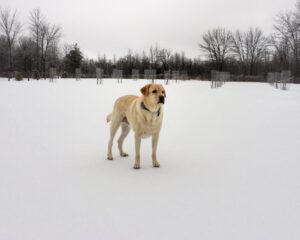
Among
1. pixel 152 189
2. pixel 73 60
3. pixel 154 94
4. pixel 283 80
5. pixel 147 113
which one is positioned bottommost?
pixel 152 189

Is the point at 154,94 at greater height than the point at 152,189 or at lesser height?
greater

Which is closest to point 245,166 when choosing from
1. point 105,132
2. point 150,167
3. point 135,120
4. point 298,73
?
point 150,167

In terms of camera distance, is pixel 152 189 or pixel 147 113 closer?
pixel 152 189

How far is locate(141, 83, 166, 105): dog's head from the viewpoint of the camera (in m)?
3.31

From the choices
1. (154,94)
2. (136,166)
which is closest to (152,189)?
(136,166)

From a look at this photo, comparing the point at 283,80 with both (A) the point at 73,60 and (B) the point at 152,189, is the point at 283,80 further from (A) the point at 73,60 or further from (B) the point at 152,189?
(A) the point at 73,60

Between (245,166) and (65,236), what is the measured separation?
249cm

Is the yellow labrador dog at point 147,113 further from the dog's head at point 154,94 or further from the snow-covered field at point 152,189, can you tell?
the snow-covered field at point 152,189

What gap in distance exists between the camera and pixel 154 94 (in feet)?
11.0

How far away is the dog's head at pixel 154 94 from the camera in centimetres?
331

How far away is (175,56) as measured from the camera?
66.9 m

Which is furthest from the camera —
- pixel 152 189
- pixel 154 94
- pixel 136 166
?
pixel 136 166

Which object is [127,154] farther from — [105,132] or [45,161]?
[105,132]

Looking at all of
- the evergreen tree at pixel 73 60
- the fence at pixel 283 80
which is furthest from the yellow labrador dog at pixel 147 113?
the evergreen tree at pixel 73 60
